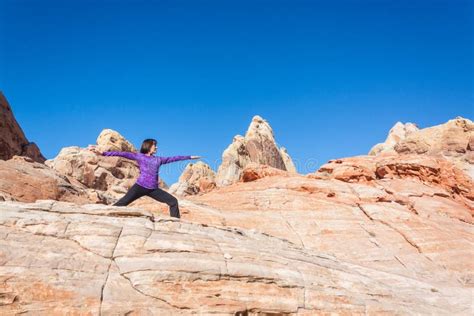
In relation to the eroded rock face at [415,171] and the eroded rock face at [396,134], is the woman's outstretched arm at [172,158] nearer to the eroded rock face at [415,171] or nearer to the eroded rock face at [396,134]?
the eroded rock face at [415,171]

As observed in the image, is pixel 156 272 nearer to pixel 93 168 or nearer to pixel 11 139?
pixel 11 139

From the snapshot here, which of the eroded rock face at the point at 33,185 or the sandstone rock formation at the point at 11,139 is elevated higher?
the sandstone rock formation at the point at 11,139

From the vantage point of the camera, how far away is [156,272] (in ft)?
35.8

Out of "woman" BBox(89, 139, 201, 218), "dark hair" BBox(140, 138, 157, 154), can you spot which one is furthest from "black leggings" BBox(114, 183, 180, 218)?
"dark hair" BBox(140, 138, 157, 154)

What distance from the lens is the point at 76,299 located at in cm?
973

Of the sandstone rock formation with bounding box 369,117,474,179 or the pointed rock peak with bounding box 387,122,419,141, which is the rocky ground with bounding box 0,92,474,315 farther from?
the pointed rock peak with bounding box 387,122,419,141

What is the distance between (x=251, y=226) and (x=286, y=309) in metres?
9.54

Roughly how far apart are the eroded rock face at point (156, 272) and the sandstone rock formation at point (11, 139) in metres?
29.3

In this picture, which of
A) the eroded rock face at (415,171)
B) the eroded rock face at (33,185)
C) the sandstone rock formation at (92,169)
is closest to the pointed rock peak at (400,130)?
the sandstone rock formation at (92,169)

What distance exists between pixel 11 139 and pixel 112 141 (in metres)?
35.0

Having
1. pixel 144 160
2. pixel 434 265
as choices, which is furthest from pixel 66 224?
pixel 434 265

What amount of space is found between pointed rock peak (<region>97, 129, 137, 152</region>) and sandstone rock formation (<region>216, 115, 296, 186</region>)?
18.3 metres

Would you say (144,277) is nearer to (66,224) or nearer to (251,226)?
(66,224)

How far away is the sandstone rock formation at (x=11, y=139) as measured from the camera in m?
38.2
